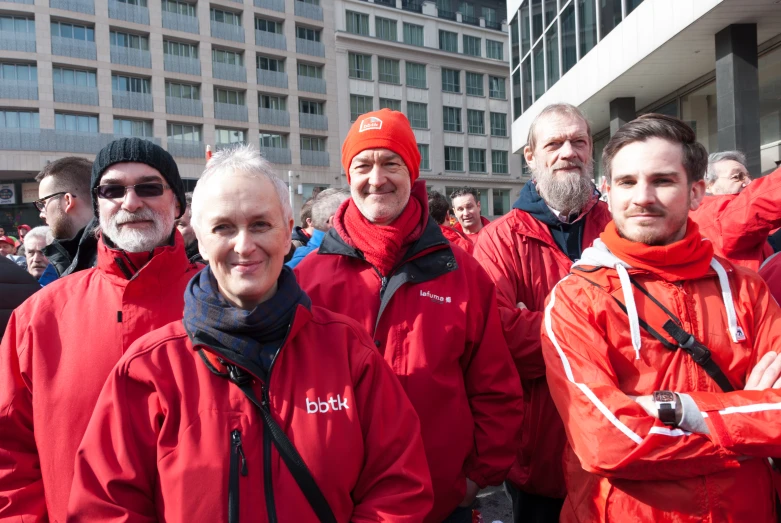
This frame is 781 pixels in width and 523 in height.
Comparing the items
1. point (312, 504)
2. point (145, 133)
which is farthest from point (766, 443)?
point (145, 133)

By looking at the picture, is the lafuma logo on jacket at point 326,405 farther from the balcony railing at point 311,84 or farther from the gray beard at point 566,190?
the balcony railing at point 311,84

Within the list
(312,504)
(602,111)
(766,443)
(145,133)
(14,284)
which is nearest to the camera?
(312,504)

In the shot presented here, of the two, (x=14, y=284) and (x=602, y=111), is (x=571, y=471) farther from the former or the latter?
(x=602, y=111)

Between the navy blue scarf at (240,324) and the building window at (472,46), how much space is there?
50.5 metres

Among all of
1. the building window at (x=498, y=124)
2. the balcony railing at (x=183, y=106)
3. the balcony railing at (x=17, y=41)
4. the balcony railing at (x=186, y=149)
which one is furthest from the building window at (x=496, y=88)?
the balcony railing at (x=17, y=41)

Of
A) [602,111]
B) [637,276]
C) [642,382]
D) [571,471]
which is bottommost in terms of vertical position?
[571,471]

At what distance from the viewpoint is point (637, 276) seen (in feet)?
7.32

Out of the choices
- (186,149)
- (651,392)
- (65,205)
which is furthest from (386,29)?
(651,392)

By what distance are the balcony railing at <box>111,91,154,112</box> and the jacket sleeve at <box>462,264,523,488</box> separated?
36311mm

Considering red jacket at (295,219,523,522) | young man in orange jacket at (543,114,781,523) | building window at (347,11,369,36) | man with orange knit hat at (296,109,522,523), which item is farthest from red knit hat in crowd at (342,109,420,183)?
building window at (347,11,369,36)

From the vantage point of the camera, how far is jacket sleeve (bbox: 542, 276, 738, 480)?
74.7 inches

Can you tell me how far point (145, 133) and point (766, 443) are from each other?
37.4 meters

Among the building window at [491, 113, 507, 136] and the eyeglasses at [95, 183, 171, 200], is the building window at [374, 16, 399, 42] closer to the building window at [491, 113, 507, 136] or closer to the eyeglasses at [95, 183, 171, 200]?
the building window at [491, 113, 507, 136]

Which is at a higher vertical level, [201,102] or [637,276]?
[201,102]
